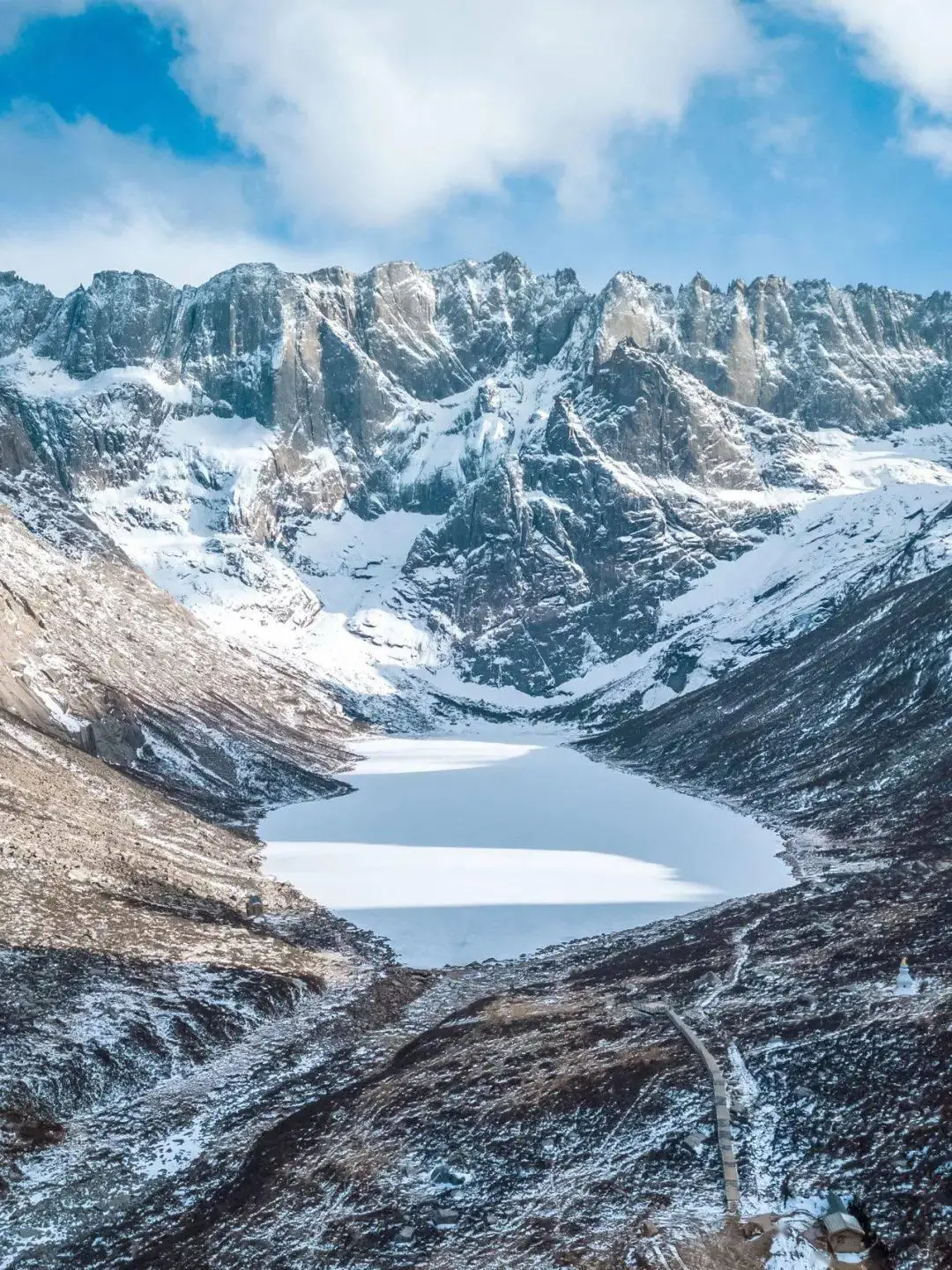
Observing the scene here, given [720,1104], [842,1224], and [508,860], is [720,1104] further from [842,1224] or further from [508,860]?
[508,860]

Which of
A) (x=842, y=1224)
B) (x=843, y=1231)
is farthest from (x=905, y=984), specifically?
(x=843, y=1231)

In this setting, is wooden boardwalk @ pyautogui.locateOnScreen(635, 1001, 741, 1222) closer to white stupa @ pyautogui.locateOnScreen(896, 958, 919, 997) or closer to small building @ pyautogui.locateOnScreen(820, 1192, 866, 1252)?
small building @ pyautogui.locateOnScreen(820, 1192, 866, 1252)

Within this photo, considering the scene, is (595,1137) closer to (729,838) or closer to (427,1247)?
(427,1247)

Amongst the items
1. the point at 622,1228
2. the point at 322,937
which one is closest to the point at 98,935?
the point at 322,937

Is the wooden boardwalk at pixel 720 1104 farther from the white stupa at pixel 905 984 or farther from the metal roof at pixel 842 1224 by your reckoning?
the white stupa at pixel 905 984

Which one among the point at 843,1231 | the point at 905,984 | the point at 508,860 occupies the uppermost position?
the point at 905,984

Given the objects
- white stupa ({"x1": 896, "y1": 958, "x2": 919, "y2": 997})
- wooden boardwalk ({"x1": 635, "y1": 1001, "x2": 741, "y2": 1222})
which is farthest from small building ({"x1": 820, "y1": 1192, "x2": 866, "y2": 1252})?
white stupa ({"x1": 896, "y1": 958, "x2": 919, "y2": 997})
